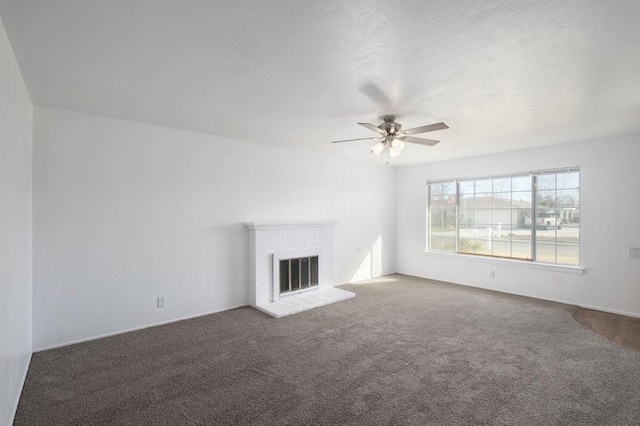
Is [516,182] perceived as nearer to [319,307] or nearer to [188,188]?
[319,307]

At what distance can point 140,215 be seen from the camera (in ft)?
12.4

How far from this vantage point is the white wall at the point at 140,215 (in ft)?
10.7

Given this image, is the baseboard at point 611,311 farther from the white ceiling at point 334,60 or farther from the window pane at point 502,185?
the white ceiling at point 334,60

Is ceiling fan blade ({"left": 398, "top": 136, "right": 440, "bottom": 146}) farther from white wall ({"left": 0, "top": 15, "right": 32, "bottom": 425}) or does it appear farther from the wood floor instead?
white wall ({"left": 0, "top": 15, "right": 32, "bottom": 425})

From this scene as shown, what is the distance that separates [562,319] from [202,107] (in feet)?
16.8

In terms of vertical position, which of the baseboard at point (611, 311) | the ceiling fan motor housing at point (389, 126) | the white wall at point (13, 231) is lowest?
the baseboard at point (611, 311)

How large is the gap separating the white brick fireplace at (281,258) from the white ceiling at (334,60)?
1.75 m

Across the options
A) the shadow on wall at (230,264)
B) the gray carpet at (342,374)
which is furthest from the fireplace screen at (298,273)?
the gray carpet at (342,374)

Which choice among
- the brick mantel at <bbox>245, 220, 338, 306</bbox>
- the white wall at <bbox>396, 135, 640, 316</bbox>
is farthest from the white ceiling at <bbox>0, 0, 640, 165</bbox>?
→ the brick mantel at <bbox>245, 220, 338, 306</bbox>

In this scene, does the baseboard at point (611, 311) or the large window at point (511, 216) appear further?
the large window at point (511, 216)

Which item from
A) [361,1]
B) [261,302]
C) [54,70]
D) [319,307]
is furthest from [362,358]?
[54,70]

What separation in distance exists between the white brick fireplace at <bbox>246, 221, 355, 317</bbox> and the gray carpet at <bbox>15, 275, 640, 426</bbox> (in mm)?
472

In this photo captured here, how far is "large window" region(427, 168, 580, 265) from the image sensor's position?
16.1 ft

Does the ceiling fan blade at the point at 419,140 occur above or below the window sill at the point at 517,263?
above
